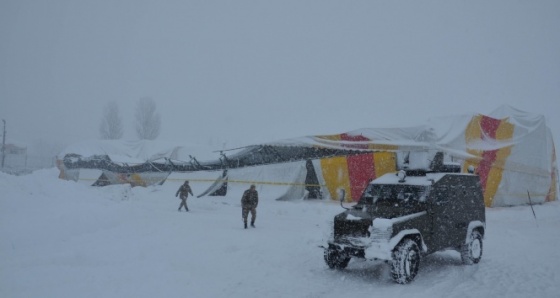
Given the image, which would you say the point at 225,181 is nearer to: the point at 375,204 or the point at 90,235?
the point at 90,235

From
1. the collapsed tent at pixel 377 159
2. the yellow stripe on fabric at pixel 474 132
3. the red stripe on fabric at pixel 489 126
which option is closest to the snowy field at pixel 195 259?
the collapsed tent at pixel 377 159

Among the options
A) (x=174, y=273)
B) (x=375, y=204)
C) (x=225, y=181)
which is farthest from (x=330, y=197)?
(x=174, y=273)

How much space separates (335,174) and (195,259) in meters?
14.4

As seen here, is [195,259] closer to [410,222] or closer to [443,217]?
[410,222]

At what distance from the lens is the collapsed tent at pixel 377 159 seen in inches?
856

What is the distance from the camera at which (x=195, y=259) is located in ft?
30.4

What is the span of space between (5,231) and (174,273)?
16.4ft

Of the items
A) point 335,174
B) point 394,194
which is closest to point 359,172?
point 335,174

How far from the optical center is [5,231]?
9.66 m

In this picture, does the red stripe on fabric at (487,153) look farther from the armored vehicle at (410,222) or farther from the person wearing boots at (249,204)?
the person wearing boots at (249,204)

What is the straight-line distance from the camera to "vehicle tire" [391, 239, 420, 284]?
7449 mm

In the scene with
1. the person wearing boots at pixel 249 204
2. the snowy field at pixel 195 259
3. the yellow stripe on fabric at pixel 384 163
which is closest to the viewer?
the snowy field at pixel 195 259

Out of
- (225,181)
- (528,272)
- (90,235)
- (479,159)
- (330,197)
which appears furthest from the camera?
(225,181)

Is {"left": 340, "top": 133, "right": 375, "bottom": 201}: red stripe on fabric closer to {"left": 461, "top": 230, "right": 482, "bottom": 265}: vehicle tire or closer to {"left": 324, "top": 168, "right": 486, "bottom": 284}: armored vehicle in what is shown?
{"left": 324, "top": 168, "right": 486, "bottom": 284}: armored vehicle
